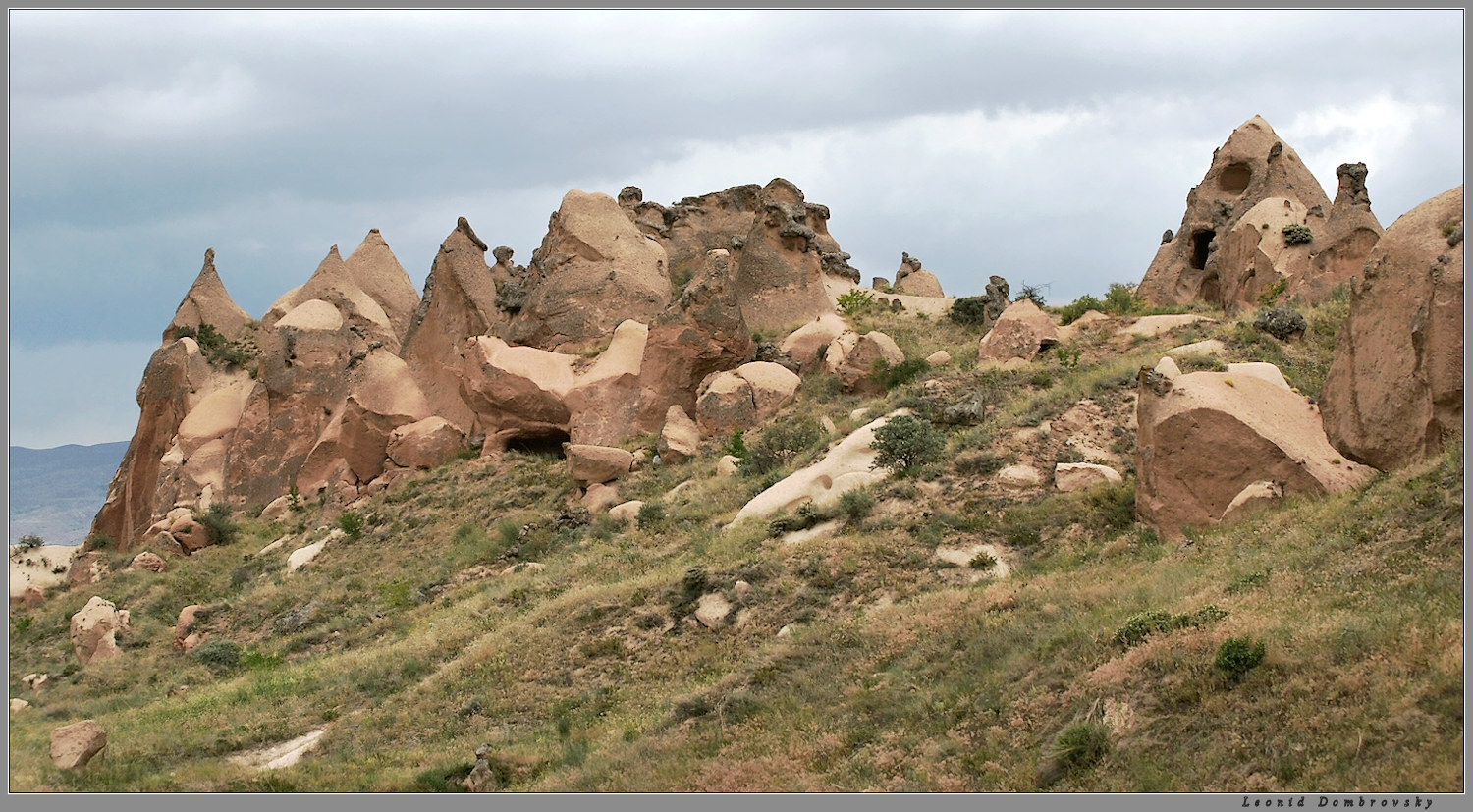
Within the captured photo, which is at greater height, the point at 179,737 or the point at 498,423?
the point at 498,423

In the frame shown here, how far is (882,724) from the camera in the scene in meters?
14.1

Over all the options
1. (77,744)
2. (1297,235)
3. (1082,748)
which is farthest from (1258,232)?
(77,744)

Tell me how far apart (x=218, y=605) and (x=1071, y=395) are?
17.3m

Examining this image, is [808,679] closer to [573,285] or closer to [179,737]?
[179,737]

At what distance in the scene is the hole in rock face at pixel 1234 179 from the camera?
137 feet

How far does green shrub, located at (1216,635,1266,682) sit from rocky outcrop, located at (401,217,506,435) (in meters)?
28.0

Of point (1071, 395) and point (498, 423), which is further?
point (498, 423)

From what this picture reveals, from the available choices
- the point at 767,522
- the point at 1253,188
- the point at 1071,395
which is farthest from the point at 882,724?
the point at 1253,188

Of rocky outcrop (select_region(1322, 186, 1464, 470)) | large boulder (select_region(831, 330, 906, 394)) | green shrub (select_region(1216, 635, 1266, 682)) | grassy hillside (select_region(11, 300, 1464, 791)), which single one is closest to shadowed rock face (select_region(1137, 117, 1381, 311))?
grassy hillside (select_region(11, 300, 1464, 791))

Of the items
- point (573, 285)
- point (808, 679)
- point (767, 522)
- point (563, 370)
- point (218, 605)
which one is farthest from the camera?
point (573, 285)

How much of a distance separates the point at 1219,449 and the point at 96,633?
2211cm

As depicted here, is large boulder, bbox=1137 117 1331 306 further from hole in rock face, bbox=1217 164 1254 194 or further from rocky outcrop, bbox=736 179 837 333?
rocky outcrop, bbox=736 179 837 333

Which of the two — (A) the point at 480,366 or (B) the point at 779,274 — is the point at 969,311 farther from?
(A) the point at 480,366

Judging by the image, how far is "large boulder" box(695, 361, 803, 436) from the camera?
1259 inches
